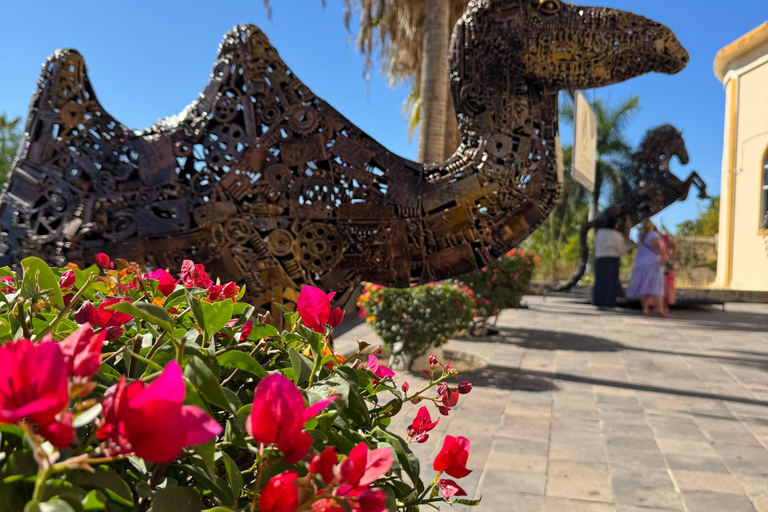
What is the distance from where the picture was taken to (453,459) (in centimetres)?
88

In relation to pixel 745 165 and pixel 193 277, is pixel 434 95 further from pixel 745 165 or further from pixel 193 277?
pixel 745 165

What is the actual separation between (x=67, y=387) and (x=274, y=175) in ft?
7.69

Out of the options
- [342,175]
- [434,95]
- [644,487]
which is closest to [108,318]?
[342,175]

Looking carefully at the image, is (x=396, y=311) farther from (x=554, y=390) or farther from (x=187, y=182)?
(x=187, y=182)

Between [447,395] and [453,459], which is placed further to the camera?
[447,395]

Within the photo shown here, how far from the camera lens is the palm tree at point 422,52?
705 centimetres

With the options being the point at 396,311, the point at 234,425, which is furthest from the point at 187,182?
the point at 396,311

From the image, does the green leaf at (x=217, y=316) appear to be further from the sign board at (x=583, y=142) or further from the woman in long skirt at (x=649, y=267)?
the woman in long skirt at (x=649, y=267)

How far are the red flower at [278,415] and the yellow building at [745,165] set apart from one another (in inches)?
719

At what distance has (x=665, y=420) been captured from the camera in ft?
14.1

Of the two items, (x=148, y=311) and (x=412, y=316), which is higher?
(x=148, y=311)

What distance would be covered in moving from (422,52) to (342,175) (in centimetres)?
791

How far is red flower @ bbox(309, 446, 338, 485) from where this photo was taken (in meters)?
0.56

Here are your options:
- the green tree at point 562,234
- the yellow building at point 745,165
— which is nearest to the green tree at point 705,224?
the green tree at point 562,234
